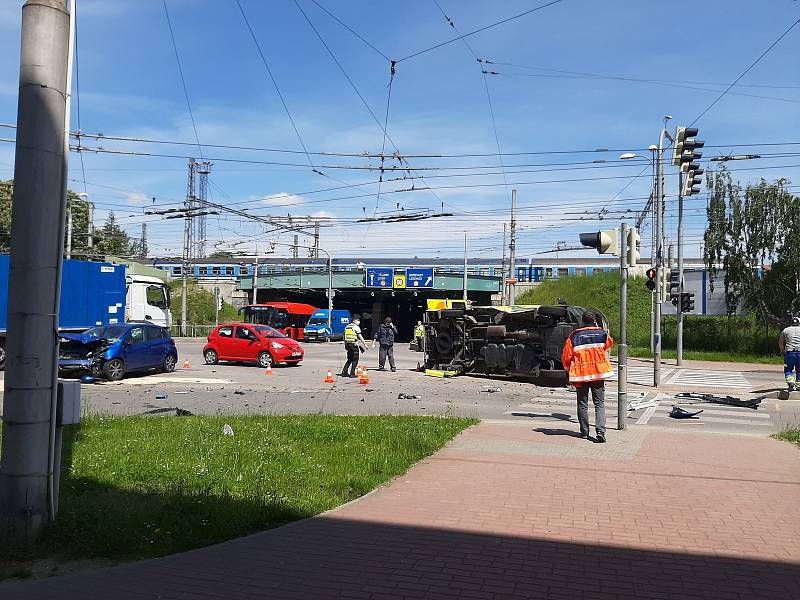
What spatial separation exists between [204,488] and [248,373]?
17665 millimetres

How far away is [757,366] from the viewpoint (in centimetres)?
3594

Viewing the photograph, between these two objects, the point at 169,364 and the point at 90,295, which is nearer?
the point at 169,364

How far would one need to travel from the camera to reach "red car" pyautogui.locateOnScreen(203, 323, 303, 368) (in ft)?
89.2

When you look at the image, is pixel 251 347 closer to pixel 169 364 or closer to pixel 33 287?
pixel 169 364

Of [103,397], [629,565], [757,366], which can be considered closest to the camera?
[629,565]

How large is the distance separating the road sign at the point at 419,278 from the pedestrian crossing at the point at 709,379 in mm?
33692

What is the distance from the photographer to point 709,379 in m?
26.6

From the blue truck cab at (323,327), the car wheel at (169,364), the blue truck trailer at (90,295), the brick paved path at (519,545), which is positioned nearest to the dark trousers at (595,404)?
the brick paved path at (519,545)

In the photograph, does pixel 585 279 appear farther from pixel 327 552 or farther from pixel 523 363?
pixel 327 552

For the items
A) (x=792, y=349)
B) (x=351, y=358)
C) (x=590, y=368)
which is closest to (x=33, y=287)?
(x=590, y=368)

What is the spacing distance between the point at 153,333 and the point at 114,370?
224 cm

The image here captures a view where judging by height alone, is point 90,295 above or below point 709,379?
above

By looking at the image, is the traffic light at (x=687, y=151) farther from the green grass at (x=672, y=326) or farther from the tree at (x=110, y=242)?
the tree at (x=110, y=242)

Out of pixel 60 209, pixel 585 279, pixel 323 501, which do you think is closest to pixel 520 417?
pixel 323 501
